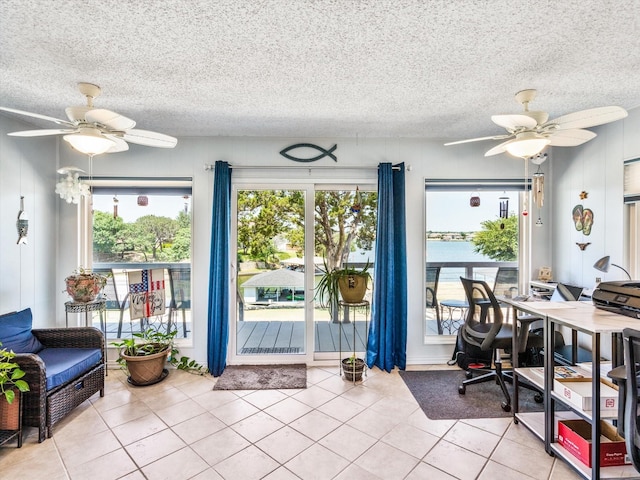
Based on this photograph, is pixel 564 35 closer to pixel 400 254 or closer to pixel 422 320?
pixel 400 254

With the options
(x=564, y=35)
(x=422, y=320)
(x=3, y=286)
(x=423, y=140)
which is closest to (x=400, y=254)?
(x=422, y=320)

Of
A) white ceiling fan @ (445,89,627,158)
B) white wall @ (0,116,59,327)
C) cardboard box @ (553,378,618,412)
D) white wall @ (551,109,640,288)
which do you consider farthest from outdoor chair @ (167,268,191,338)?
white wall @ (551,109,640,288)

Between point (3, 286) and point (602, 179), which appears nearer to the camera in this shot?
point (3, 286)

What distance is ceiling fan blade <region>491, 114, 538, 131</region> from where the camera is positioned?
201 centimetres

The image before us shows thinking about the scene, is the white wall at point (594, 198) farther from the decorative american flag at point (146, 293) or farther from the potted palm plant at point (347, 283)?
the decorative american flag at point (146, 293)

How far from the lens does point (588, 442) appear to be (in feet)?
5.95

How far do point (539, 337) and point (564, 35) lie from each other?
2248 mm

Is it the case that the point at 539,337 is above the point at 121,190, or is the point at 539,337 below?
below

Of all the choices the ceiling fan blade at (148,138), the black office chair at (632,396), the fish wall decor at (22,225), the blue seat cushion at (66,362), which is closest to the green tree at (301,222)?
the ceiling fan blade at (148,138)

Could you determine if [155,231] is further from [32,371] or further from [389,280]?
[389,280]

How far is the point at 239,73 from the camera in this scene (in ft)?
7.13

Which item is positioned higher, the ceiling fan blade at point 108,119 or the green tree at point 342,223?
the ceiling fan blade at point 108,119

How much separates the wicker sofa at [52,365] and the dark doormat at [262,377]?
1.02m

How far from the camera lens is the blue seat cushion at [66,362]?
2330 millimetres
